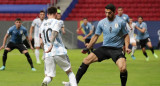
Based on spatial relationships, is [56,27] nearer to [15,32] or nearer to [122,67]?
[122,67]

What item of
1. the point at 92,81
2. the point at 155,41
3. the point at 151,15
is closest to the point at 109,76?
the point at 92,81

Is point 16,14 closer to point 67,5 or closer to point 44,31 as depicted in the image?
point 67,5

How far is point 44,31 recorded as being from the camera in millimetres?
8797

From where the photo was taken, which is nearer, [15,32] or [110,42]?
[110,42]

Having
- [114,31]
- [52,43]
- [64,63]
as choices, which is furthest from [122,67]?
[52,43]

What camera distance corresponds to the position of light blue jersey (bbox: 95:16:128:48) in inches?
380

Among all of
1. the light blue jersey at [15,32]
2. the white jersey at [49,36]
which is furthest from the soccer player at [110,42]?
the light blue jersey at [15,32]

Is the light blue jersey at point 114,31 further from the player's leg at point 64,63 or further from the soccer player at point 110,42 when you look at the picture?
the player's leg at point 64,63

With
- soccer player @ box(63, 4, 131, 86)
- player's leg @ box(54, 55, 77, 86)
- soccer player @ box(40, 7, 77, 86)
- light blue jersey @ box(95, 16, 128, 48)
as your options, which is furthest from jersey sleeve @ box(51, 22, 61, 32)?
light blue jersey @ box(95, 16, 128, 48)

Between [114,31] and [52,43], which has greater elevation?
[52,43]

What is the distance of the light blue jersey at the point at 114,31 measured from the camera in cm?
964

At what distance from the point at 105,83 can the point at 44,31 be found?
128 inches

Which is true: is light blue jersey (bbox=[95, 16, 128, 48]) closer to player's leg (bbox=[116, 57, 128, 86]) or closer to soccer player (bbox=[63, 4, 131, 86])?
soccer player (bbox=[63, 4, 131, 86])

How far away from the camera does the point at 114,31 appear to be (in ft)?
31.6
